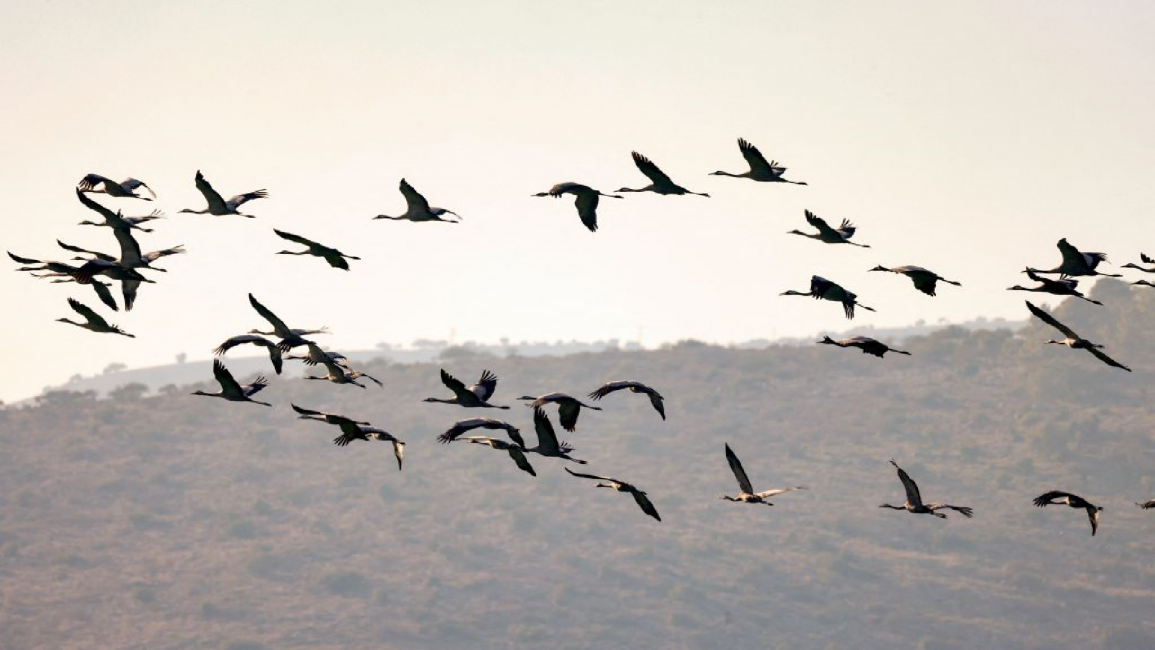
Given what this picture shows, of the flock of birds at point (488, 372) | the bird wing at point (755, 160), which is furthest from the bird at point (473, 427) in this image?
the bird wing at point (755, 160)

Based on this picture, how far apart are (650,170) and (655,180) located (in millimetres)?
906

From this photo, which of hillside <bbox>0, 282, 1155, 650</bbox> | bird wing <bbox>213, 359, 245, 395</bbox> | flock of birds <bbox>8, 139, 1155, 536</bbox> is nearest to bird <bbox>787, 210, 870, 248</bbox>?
flock of birds <bbox>8, 139, 1155, 536</bbox>

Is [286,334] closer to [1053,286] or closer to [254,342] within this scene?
[254,342]

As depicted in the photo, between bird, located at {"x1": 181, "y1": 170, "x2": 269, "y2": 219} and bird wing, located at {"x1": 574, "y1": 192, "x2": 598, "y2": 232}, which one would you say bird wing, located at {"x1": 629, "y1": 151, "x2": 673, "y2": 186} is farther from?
bird, located at {"x1": 181, "y1": 170, "x2": 269, "y2": 219}

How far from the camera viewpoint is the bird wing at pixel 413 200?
29.5 metres

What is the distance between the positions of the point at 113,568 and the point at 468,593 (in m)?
35.6

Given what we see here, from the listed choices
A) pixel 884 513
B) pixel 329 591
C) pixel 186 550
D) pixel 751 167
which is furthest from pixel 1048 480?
pixel 751 167

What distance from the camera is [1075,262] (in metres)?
26.9

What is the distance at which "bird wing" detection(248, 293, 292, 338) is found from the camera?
26.4 metres

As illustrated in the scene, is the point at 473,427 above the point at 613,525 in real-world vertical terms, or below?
above

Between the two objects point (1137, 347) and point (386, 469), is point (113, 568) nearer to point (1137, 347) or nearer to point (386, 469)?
point (386, 469)

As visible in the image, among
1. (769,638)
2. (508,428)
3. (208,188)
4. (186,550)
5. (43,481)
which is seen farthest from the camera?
(43,481)

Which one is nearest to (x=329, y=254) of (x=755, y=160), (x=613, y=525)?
(x=755, y=160)

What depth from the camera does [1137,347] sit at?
613ft
